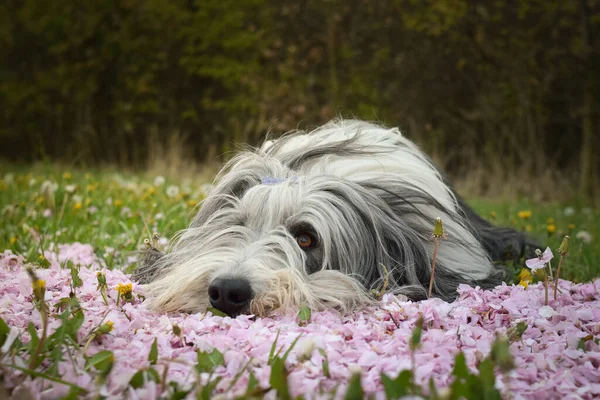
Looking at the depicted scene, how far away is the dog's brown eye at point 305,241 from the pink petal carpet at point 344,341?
47cm

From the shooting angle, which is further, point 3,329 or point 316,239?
point 316,239

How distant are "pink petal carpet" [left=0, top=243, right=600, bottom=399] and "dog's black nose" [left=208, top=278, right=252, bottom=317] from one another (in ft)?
0.31

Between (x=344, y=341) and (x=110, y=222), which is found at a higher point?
(x=344, y=341)

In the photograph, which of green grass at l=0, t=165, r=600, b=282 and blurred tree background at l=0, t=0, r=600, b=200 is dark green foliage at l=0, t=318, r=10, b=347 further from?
blurred tree background at l=0, t=0, r=600, b=200

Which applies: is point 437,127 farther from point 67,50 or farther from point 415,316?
point 415,316

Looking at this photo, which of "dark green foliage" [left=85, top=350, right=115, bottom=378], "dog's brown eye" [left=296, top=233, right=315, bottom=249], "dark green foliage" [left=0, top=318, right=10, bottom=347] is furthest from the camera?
"dog's brown eye" [left=296, top=233, right=315, bottom=249]

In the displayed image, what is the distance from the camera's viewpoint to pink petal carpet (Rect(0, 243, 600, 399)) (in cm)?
174

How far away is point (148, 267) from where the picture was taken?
3.17m

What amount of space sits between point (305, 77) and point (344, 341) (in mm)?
11624

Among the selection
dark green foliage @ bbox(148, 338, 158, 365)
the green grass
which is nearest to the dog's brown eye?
the green grass

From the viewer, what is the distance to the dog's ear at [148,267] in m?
3.10

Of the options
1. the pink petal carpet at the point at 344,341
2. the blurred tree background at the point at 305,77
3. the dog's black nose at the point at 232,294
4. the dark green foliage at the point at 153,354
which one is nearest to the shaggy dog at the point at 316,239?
the dog's black nose at the point at 232,294

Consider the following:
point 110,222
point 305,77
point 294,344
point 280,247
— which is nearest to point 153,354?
point 294,344

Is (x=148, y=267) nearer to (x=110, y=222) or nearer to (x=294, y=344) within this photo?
(x=294, y=344)
